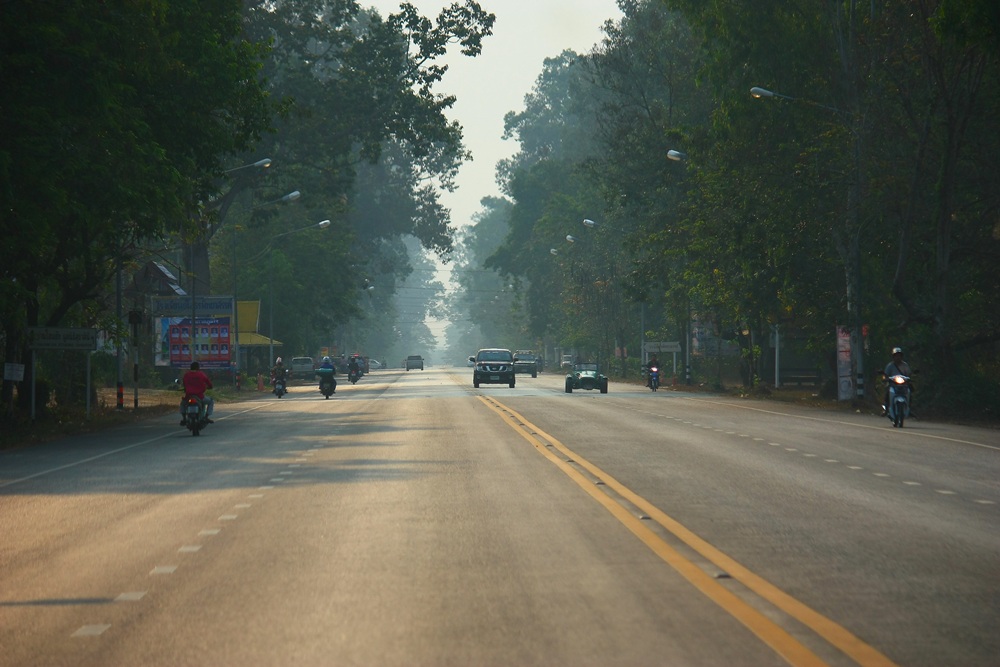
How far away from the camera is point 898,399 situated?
3066cm

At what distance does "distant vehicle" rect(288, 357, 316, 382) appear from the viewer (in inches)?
3415

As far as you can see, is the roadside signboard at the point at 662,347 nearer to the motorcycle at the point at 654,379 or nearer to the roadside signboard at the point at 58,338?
the motorcycle at the point at 654,379

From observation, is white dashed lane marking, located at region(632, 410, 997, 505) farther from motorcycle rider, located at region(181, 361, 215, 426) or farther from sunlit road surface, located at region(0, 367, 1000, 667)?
motorcycle rider, located at region(181, 361, 215, 426)

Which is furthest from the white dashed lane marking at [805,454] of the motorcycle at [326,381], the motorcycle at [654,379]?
the motorcycle at [654,379]

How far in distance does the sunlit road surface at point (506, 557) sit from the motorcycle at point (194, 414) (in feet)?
18.0

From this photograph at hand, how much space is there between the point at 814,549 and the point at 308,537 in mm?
4354

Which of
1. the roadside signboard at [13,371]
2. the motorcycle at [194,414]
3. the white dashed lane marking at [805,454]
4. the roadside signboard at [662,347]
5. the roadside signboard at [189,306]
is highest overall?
the roadside signboard at [189,306]

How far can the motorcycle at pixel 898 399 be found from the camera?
3062cm

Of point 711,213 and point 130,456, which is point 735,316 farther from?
point 130,456

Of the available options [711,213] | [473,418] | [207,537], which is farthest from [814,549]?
[711,213]

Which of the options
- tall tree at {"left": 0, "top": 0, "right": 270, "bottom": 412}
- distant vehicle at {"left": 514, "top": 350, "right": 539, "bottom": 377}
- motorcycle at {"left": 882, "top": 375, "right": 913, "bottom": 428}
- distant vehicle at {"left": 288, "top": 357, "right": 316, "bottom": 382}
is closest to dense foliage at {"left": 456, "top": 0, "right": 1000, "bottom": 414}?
motorcycle at {"left": 882, "top": 375, "right": 913, "bottom": 428}

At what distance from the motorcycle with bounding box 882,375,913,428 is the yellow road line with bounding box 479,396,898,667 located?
15.9 m

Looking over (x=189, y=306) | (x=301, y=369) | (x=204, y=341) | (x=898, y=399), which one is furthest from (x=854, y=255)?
(x=301, y=369)

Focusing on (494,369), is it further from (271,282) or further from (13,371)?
(13,371)
